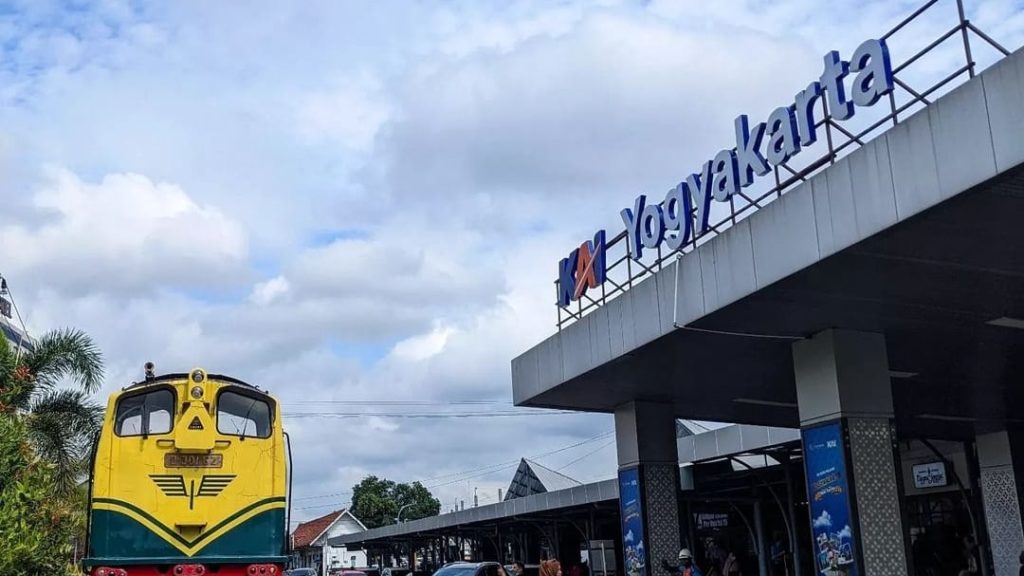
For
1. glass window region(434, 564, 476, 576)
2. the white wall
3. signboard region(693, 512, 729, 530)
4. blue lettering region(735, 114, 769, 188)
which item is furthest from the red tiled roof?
blue lettering region(735, 114, 769, 188)

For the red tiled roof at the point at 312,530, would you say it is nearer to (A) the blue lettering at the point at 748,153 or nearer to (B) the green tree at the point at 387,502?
(B) the green tree at the point at 387,502

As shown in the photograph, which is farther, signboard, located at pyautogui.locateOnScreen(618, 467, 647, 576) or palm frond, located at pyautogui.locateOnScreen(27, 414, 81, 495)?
palm frond, located at pyautogui.locateOnScreen(27, 414, 81, 495)

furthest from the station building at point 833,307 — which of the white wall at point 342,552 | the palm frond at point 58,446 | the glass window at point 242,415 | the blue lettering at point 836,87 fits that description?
the white wall at point 342,552

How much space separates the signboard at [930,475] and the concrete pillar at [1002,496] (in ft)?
10.5

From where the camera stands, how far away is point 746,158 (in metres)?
12.2

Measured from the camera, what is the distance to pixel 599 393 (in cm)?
1684

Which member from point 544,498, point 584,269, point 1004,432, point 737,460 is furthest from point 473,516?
point 584,269

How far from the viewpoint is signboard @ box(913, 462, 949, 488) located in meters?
25.0

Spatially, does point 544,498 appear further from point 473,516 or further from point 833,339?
point 833,339

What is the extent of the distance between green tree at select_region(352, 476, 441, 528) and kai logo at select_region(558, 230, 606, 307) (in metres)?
74.8

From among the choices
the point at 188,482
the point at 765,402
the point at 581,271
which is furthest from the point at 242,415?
the point at 765,402

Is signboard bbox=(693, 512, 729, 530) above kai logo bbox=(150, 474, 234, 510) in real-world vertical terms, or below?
below

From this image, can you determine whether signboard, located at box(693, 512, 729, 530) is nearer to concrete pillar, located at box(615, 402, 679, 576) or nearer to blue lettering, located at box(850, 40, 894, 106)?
concrete pillar, located at box(615, 402, 679, 576)

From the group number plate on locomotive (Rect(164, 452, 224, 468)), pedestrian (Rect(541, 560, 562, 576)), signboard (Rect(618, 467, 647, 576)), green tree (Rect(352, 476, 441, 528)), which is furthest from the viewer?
green tree (Rect(352, 476, 441, 528))
